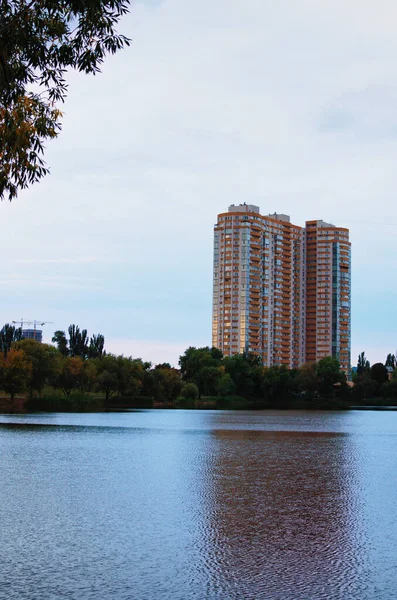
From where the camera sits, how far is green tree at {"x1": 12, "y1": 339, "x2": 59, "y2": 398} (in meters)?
94.0

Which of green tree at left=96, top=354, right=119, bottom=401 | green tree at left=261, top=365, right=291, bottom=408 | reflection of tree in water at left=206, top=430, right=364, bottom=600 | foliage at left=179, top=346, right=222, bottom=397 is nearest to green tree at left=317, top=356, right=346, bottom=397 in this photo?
green tree at left=261, top=365, right=291, bottom=408

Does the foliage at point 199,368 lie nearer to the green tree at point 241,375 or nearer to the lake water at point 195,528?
the green tree at point 241,375

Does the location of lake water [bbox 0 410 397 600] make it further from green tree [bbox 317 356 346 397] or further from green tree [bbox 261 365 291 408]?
green tree [bbox 317 356 346 397]

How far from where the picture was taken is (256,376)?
169 metres

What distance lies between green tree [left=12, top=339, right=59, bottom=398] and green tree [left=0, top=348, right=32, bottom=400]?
Result: 1.56 meters

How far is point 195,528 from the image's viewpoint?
16047 mm

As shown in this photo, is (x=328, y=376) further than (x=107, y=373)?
Yes

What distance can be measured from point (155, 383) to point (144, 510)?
107 m

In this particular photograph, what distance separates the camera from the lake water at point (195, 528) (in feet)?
37.7

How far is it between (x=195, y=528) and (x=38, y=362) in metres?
80.6

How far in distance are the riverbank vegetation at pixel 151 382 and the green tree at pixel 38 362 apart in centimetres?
12

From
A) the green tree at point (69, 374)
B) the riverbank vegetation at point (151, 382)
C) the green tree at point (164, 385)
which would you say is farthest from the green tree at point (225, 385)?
the green tree at point (69, 374)

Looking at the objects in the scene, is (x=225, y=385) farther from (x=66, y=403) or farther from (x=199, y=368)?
(x=66, y=403)

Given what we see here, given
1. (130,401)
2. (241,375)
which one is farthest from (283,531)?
(241,375)
